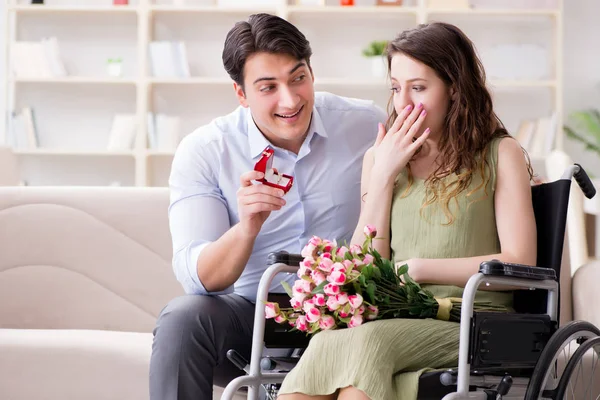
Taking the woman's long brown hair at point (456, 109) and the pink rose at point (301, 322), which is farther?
the woman's long brown hair at point (456, 109)

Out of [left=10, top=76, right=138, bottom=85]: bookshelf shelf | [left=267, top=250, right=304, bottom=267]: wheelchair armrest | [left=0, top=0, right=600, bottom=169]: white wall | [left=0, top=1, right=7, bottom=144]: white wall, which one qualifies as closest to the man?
[left=267, top=250, right=304, bottom=267]: wheelchair armrest

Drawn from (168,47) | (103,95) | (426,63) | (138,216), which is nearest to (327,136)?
(426,63)

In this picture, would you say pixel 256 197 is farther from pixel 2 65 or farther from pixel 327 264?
pixel 2 65

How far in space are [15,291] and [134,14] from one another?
329 cm

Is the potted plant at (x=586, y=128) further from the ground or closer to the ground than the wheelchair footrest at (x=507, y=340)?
further from the ground

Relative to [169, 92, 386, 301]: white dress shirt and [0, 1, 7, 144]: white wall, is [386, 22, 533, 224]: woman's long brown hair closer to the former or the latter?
[169, 92, 386, 301]: white dress shirt

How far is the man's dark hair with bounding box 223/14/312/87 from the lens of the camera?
2.15m

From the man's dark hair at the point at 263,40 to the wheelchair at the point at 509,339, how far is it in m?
0.56

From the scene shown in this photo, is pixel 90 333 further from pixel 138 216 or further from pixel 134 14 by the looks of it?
pixel 134 14

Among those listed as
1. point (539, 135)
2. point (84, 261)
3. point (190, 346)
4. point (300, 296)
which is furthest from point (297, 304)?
point (539, 135)

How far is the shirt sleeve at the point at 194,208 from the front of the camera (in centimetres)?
214

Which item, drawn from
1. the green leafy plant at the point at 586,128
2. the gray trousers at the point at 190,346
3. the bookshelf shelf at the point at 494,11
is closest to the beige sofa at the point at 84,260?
the gray trousers at the point at 190,346

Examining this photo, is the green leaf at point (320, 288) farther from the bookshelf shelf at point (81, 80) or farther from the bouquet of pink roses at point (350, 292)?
the bookshelf shelf at point (81, 80)

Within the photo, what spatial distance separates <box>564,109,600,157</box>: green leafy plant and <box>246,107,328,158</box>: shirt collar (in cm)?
342
